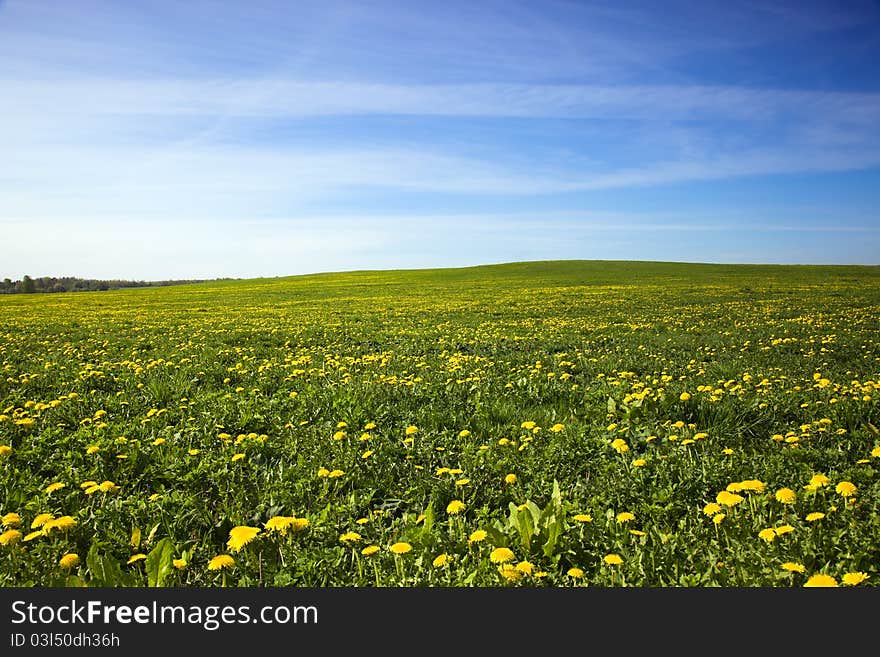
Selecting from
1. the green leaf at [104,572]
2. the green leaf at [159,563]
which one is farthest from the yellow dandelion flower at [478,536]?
the green leaf at [104,572]

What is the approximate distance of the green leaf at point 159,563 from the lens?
111 inches

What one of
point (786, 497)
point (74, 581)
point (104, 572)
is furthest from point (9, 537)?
point (786, 497)

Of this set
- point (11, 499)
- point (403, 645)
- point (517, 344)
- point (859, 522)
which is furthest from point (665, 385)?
point (11, 499)

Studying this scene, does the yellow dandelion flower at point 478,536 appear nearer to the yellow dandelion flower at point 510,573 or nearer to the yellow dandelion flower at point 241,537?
the yellow dandelion flower at point 510,573

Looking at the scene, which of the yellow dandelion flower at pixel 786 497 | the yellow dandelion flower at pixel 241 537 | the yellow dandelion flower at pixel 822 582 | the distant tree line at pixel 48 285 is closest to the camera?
the yellow dandelion flower at pixel 822 582

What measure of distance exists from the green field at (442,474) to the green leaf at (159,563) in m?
0.01

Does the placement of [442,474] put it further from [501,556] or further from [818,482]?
[818,482]

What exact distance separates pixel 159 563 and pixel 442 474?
2.16 meters

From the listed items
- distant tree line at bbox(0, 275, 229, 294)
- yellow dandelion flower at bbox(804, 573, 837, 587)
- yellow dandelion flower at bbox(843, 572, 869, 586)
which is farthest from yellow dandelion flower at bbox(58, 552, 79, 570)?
distant tree line at bbox(0, 275, 229, 294)

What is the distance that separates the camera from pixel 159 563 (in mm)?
2877

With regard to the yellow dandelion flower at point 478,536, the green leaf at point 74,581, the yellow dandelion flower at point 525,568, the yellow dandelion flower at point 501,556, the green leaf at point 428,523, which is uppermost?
the yellow dandelion flower at point 501,556

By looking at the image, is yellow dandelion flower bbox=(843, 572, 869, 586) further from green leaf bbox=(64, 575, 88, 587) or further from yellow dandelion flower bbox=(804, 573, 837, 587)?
green leaf bbox=(64, 575, 88, 587)

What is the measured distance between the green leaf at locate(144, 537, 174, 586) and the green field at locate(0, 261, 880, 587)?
1cm

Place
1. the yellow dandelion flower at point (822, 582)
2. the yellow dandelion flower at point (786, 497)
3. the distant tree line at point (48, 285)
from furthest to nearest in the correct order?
1. the distant tree line at point (48, 285)
2. the yellow dandelion flower at point (786, 497)
3. the yellow dandelion flower at point (822, 582)
